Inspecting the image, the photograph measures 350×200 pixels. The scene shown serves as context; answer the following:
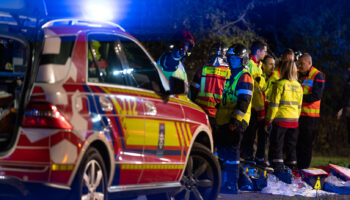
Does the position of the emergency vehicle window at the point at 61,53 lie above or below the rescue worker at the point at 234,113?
above

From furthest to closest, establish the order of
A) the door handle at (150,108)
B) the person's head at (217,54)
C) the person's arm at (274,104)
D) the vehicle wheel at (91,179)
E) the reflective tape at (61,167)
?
the person's arm at (274,104), the person's head at (217,54), the door handle at (150,108), the vehicle wheel at (91,179), the reflective tape at (61,167)

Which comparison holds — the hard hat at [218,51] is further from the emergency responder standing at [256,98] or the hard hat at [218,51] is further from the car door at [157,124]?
the car door at [157,124]

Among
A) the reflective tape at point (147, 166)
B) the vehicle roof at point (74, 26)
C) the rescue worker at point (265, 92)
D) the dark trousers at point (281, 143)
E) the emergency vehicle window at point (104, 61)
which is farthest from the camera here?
the rescue worker at point (265, 92)

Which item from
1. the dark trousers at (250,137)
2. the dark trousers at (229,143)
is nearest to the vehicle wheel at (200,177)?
the dark trousers at (229,143)

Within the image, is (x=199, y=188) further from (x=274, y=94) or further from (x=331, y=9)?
(x=331, y=9)

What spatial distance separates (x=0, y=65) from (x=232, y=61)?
3860 mm

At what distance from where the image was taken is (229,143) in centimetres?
1086

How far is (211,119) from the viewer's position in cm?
1158

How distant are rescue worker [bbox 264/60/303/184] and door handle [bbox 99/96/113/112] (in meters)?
5.62

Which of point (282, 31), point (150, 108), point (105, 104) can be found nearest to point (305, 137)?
point (150, 108)

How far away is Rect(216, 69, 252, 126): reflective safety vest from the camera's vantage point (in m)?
10.6

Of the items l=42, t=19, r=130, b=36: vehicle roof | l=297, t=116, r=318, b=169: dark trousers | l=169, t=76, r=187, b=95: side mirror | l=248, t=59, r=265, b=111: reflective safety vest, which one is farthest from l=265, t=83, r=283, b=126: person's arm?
l=42, t=19, r=130, b=36: vehicle roof

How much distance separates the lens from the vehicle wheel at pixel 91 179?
20.5 feet

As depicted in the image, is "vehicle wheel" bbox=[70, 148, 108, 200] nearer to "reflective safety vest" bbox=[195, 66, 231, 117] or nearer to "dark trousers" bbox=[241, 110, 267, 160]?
"reflective safety vest" bbox=[195, 66, 231, 117]
